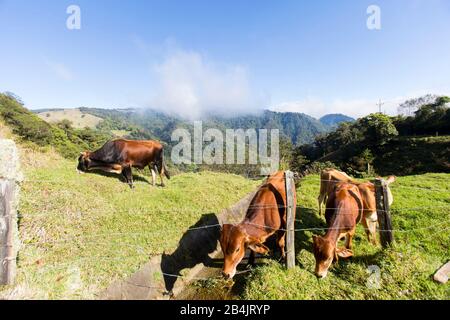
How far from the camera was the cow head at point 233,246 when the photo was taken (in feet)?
12.7

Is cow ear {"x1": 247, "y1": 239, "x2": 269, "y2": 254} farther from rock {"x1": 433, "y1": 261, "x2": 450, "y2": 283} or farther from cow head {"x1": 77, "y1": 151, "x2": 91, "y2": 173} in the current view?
cow head {"x1": 77, "y1": 151, "x2": 91, "y2": 173}

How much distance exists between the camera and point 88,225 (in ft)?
18.8

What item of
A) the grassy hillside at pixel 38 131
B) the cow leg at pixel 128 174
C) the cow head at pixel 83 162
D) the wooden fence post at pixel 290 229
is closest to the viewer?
the wooden fence post at pixel 290 229

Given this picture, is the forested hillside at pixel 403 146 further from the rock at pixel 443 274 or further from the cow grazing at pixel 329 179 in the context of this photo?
the rock at pixel 443 274

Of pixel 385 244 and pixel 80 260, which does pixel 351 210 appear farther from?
pixel 80 260

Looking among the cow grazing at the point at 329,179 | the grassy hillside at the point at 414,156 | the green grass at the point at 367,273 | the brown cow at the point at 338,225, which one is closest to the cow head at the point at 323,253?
the brown cow at the point at 338,225

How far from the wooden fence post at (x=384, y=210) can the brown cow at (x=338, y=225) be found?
0.44 metres

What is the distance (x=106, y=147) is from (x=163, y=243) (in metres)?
4.24

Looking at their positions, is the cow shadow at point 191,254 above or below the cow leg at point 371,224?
below

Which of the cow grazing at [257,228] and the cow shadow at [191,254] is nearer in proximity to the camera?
the cow grazing at [257,228]

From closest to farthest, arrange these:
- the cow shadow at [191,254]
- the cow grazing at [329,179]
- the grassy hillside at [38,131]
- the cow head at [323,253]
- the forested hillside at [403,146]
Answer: the cow head at [323,253] < the cow shadow at [191,254] < the cow grazing at [329,179] < the grassy hillside at [38,131] < the forested hillside at [403,146]

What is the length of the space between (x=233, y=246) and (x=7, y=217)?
3048 millimetres

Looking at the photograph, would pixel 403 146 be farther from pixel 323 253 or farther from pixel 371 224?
pixel 323 253
